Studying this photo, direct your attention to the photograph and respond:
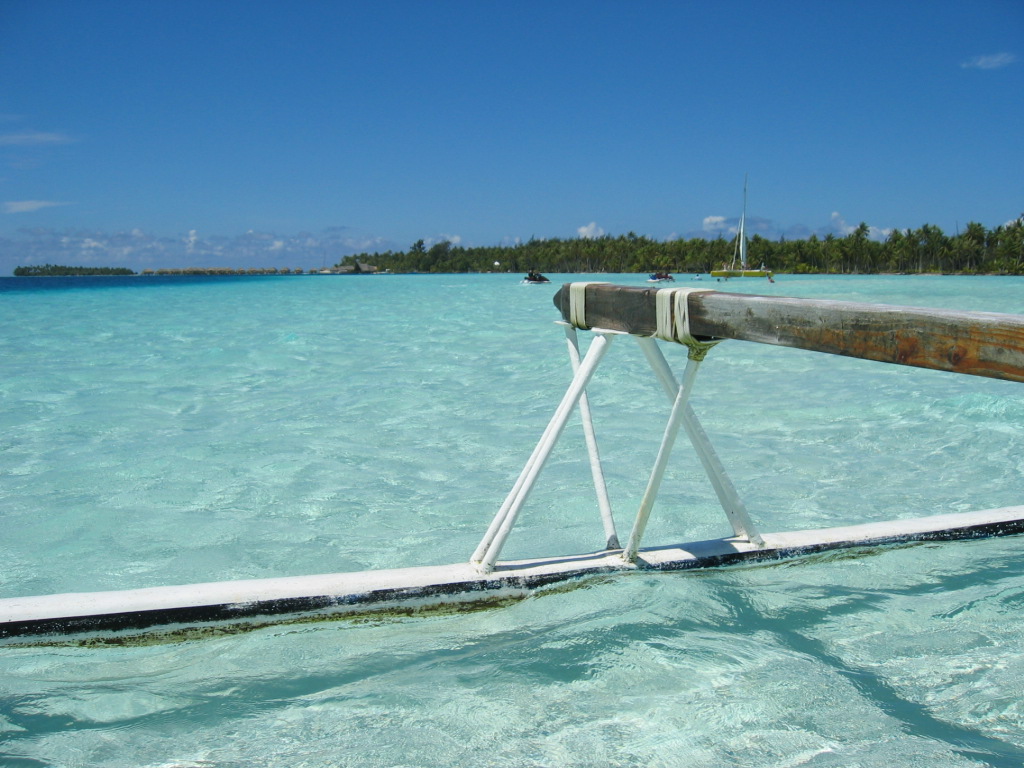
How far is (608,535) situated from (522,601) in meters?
0.50

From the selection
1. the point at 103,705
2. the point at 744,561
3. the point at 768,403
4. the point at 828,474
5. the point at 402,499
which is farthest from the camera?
the point at 768,403

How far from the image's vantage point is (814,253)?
10994cm

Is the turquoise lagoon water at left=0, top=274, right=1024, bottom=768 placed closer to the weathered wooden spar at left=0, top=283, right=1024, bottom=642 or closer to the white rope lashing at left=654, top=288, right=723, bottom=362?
the weathered wooden spar at left=0, top=283, right=1024, bottom=642

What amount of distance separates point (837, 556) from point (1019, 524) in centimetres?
89

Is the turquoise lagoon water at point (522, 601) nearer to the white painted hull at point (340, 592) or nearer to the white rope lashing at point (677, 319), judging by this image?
the white painted hull at point (340, 592)

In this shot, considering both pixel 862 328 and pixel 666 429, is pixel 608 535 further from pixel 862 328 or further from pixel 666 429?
pixel 862 328

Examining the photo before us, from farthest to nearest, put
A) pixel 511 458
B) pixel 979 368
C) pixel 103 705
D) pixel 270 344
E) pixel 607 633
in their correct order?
pixel 270 344
pixel 511 458
pixel 607 633
pixel 103 705
pixel 979 368

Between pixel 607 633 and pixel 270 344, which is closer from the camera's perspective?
pixel 607 633

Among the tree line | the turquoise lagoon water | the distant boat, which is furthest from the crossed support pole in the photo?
the tree line

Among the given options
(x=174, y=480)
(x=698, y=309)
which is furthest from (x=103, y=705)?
(x=174, y=480)

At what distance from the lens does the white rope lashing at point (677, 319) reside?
2.31m

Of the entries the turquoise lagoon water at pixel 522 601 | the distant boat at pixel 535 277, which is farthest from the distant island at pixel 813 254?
the turquoise lagoon water at pixel 522 601

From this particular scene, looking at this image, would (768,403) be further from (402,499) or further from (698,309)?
(698,309)

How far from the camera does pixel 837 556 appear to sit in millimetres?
3041
